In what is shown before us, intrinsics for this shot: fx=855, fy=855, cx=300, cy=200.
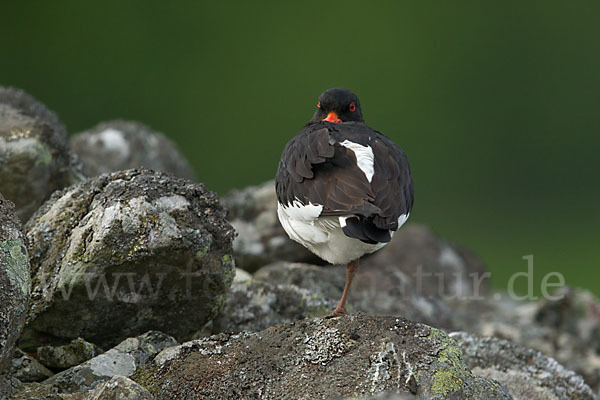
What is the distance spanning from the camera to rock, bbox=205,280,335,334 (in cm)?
476

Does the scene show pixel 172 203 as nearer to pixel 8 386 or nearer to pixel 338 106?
pixel 8 386

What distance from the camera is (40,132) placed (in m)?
5.18

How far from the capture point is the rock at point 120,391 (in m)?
3.13

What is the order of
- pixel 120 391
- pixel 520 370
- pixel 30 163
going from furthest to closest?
1. pixel 30 163
2. pixel 520 370
3. pixel 120 391

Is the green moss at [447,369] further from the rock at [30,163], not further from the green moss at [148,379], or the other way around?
the rock at [30,163]

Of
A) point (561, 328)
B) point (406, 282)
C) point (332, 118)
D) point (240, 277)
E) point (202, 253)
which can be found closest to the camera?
point (202, 253)

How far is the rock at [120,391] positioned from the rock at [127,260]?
0.82m

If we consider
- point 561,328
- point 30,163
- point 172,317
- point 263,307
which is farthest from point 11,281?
point 561,328

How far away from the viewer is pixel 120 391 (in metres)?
3.14

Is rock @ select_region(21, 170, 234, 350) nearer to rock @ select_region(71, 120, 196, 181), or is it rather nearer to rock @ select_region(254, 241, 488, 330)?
rock @ select_region(254, 241, 488, 330)

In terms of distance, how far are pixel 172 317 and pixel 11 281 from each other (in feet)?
3.63

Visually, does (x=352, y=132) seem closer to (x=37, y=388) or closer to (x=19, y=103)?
(x=37, y=388)

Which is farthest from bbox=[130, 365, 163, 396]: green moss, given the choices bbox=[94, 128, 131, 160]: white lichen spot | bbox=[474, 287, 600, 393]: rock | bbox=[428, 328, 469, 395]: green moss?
bbox=[94, 128, 131, 160]: white lichen spot

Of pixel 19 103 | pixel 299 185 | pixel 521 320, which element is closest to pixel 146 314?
pixel 299 185
